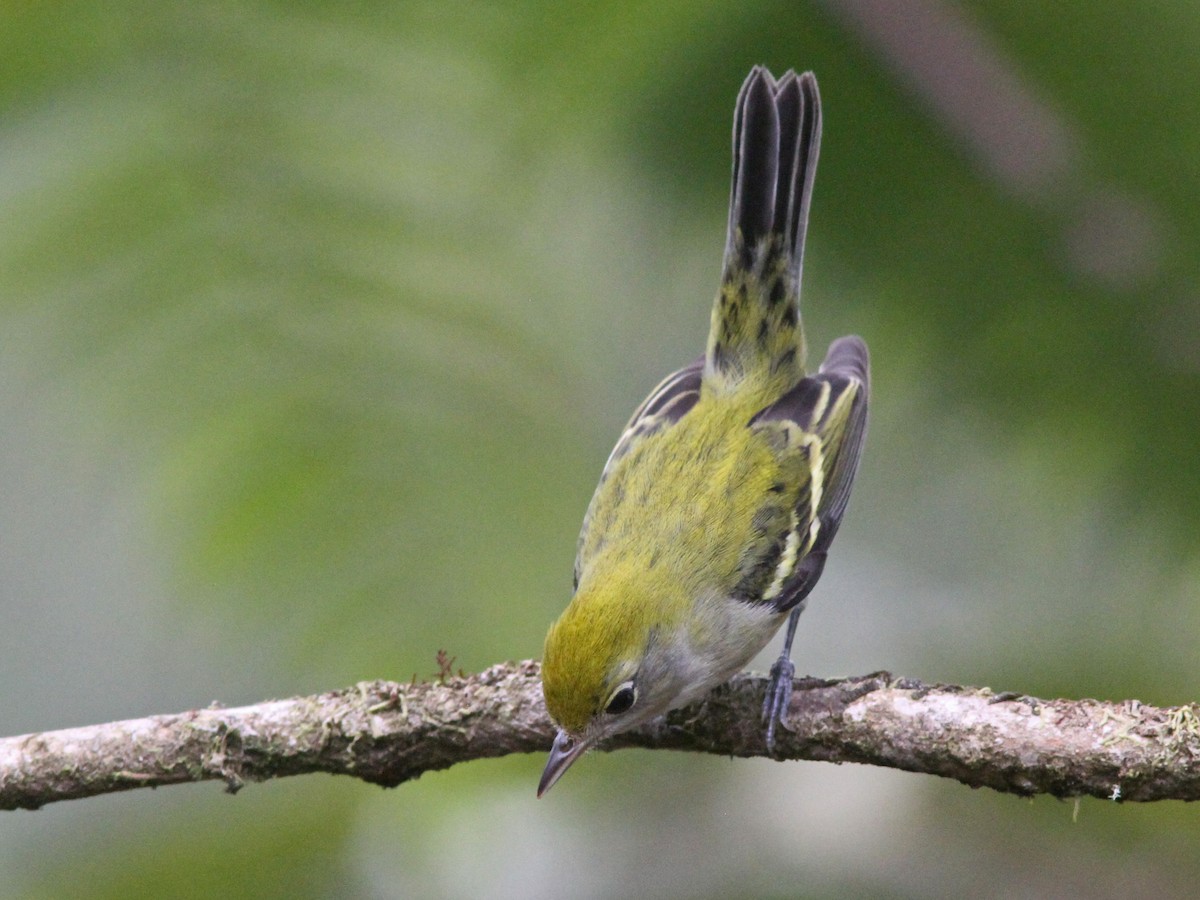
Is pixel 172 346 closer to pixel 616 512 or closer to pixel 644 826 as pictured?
pixel 616 512

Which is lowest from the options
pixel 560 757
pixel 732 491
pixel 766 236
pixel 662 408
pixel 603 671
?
pixel 560 757

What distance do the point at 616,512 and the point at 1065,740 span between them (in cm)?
171

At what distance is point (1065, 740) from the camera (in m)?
2.81

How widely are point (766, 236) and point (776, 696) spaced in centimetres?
182

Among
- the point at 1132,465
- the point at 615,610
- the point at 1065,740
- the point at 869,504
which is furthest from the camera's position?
the point at 869,504

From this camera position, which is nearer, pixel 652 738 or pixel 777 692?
pixel 777 692

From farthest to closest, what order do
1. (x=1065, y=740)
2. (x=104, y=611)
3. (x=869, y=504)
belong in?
1. (x=869, y=504)
2. (x=104, y=611)
3. (x=1065, y=740)

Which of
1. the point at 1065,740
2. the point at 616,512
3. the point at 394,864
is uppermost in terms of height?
the point at 616,512

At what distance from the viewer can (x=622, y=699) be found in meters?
3.48

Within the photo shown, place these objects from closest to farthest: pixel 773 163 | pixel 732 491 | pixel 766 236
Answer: pixel 732 491 < pixel 773 163 < pixel 766 236

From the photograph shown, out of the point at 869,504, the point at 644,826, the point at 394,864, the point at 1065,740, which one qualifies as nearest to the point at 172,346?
the point at 394,864

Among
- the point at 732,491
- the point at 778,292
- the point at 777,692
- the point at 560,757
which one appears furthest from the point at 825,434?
the point at 560,757

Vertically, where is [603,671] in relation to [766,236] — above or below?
below

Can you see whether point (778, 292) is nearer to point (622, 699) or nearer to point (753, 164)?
point (753, 164)
